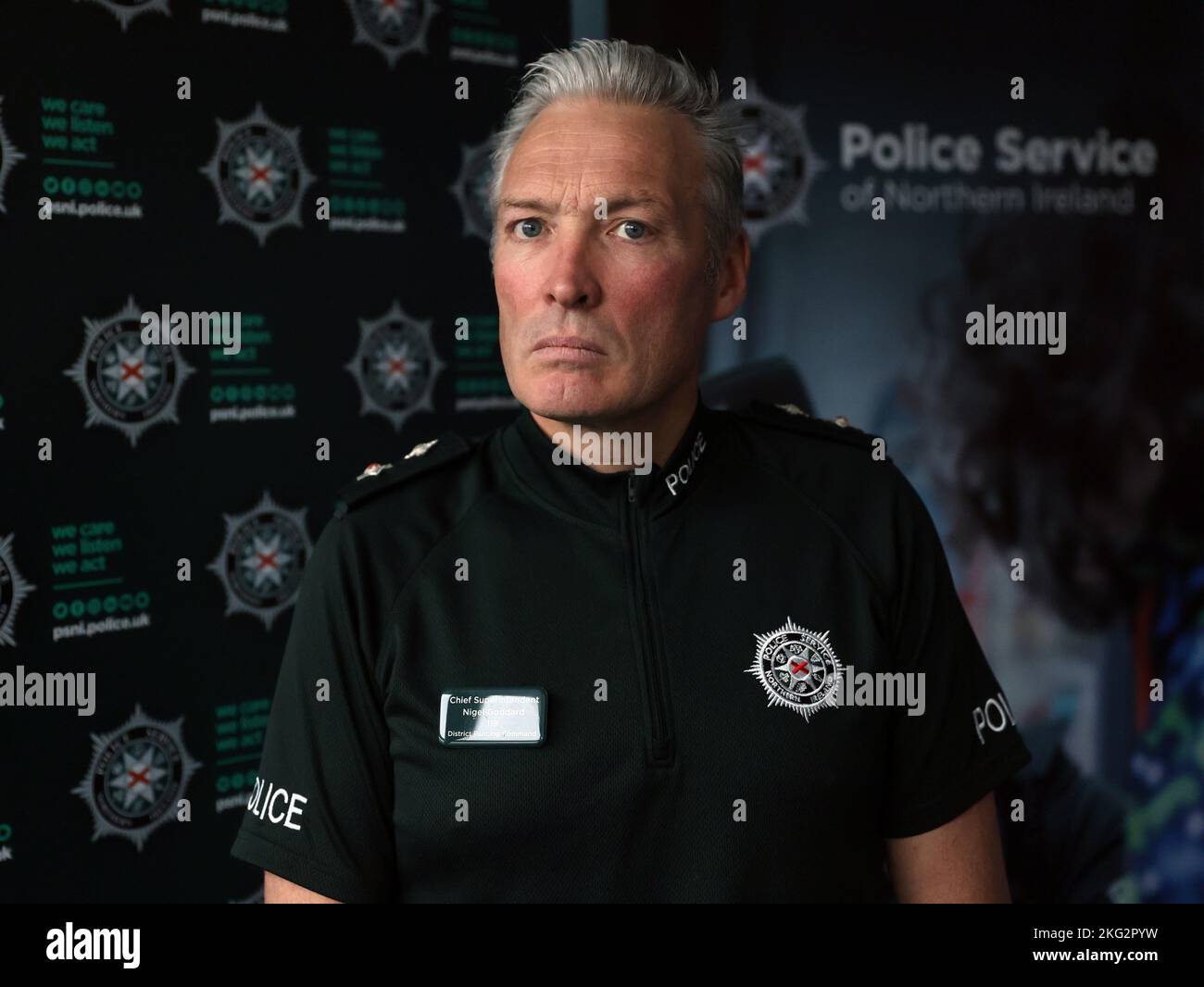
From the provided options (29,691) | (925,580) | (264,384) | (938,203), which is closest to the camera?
(925,580)

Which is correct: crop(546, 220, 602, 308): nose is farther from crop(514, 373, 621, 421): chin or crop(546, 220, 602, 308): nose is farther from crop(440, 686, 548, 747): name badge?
crop(440, 686, 548, 747): name badge

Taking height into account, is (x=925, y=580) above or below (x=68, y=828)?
above

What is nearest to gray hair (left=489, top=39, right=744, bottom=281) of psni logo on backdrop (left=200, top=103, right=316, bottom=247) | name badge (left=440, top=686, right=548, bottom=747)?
name badge (left=440, top=686, right=548, bottom=747)

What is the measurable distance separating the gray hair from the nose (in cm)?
13

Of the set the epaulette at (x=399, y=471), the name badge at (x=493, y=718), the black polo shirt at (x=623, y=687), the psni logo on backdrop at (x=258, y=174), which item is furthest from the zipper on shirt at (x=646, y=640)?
the psni logo on backdrop at (x=258, y=174)

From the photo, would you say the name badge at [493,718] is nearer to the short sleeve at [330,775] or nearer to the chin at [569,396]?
the short sleeve at [330,775]

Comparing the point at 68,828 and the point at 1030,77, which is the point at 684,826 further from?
the point at 1030,77

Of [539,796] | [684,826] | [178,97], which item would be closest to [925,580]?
[684,826]

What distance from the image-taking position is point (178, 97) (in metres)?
2.27

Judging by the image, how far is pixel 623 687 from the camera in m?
1.31

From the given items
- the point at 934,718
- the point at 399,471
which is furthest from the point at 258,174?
the point at 934,718

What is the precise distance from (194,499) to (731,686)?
4.38 ft

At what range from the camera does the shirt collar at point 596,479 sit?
1388 mm

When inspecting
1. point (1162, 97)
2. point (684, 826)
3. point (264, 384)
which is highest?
point (1162, 97)
